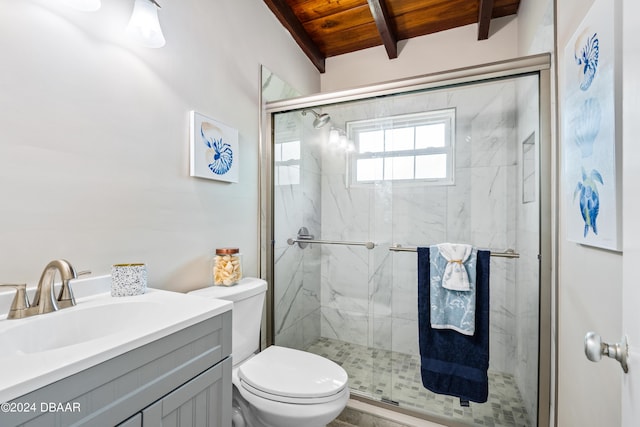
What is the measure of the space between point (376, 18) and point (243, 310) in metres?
2.18

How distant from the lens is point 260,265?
78.9 inches

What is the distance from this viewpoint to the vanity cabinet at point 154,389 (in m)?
0.57

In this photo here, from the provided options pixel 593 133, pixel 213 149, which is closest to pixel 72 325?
pixel 213 149

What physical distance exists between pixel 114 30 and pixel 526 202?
204 cm

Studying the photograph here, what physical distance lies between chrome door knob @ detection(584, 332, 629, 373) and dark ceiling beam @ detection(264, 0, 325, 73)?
240 cm

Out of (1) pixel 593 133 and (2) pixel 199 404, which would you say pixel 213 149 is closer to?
(2) pixel 199 404

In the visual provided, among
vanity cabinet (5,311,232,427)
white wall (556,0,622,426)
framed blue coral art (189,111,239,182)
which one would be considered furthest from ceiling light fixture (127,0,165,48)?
white wall (556,0,622,426)

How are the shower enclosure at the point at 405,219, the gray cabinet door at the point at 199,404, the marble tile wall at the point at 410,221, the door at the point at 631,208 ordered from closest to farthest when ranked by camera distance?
the door at the point at 631,208
the gray cabinet door at the point at 199,404
the shower enclosure at the point at 405,219
the marble tile wall at the point at 410,221

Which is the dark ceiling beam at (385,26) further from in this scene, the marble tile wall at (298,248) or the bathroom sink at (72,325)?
the bathroom sink at (72,325)

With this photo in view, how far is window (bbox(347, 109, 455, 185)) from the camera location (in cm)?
179

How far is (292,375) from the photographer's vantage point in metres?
1.31

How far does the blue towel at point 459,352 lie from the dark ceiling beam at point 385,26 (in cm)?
178

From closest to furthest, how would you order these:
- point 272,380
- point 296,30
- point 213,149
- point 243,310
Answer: point 272,380 < point 243,310 < point 213,149 < point 296,30

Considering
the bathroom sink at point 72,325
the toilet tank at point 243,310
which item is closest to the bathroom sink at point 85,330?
the bathroom sink at point 72,325
